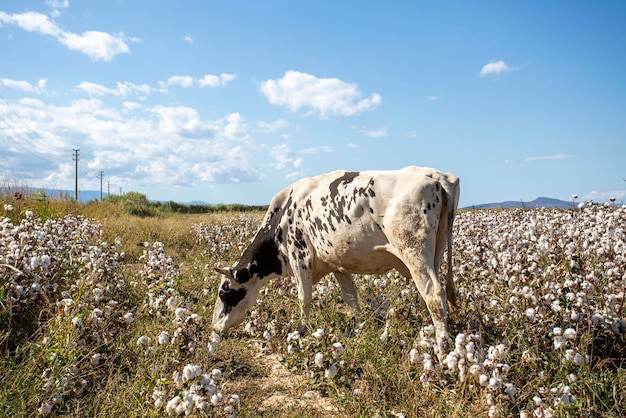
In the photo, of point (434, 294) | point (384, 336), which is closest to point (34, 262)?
point (384, 336)

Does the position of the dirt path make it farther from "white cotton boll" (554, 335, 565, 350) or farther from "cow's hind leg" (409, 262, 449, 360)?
"white cotton boll" (554, 335, 565, 350)

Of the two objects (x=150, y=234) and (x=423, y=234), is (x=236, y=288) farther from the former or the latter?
(x=150, y=234)

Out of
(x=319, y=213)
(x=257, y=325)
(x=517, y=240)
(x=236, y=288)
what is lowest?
(x=257, y=325)

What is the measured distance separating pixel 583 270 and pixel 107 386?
577cm

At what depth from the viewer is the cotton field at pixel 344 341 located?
3.83 meters

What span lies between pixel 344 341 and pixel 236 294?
2.34 m

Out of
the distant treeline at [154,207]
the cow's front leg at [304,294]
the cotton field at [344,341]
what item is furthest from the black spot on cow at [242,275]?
the distant treeline at [154,207]

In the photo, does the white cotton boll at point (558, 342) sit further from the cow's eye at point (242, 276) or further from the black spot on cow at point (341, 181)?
the cow's eye at point (242, 276)

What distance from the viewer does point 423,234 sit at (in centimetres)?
489

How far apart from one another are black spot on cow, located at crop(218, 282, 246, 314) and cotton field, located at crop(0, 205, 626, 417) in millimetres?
351

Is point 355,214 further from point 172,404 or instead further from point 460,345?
point 172,404

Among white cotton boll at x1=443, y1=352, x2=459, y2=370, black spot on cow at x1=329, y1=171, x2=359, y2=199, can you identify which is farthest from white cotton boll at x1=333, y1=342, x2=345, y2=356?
black spot on cow at x1=329, y1=171, x2=359, y2=199

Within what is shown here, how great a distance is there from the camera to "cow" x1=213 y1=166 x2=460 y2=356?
491 cm

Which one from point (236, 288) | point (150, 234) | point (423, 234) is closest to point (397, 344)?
point (423, 234)
